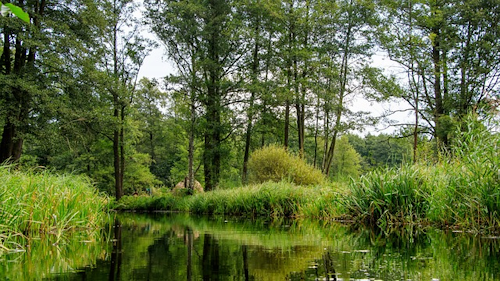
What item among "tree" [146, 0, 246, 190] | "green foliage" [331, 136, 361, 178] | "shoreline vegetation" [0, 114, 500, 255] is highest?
"tree" [146, 0, 246, 190]

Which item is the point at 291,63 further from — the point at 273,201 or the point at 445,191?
the point at 445,191

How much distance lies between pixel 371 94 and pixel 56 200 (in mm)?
19759

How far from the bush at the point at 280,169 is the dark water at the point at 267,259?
10.3 m

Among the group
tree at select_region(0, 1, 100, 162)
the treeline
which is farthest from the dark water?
the treeline

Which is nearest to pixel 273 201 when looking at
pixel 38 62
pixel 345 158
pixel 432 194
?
pixel 432 194

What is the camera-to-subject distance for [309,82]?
2261 cm

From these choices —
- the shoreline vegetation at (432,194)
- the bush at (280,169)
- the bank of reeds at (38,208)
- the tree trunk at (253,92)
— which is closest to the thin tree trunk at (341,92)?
the tree trunk at (253,92)

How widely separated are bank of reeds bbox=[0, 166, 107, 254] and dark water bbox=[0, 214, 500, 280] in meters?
0.42

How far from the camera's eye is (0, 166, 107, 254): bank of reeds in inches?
194

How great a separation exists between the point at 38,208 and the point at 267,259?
347 cm

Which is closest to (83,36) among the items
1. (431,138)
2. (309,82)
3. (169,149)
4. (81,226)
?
(309,82)

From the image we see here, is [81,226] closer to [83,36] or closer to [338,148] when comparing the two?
[83,36]

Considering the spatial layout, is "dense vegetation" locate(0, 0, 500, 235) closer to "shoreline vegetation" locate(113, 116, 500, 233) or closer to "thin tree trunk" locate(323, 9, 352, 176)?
"thin tree trunk" locate(323, 9, 352, 176)

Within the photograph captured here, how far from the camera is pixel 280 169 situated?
52.8 ft
